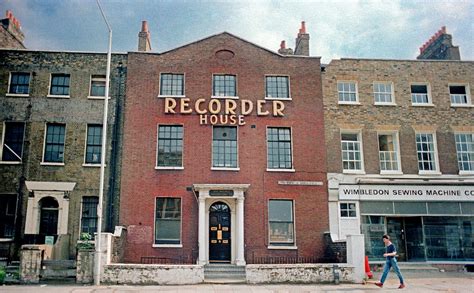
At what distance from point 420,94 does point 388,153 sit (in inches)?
157

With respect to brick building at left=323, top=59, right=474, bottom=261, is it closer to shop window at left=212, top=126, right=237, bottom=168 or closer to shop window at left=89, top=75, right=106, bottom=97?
shop window at left=212, top=126, right=237, bottom=168

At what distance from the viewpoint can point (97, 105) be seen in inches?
861

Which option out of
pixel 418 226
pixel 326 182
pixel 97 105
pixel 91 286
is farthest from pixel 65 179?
pixel 418 226

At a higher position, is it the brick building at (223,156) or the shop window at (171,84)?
the shop window at (171,84)

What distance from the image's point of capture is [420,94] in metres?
23.1

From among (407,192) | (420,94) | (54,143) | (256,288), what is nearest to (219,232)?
(256,288)

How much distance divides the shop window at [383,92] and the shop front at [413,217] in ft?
15.4

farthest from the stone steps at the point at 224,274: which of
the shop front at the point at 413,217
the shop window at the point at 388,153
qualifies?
the shop window at the point at 388,153

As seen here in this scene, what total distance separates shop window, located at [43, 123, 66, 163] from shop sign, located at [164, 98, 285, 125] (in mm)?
5597

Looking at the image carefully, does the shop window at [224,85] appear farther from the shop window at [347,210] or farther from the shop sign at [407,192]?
the shop window at [347,210]

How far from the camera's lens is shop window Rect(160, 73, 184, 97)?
22.1 meters

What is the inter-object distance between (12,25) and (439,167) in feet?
82.2

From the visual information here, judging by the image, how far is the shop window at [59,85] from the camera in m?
22.0

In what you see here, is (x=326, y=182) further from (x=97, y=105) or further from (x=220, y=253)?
(x=97, y=105)
